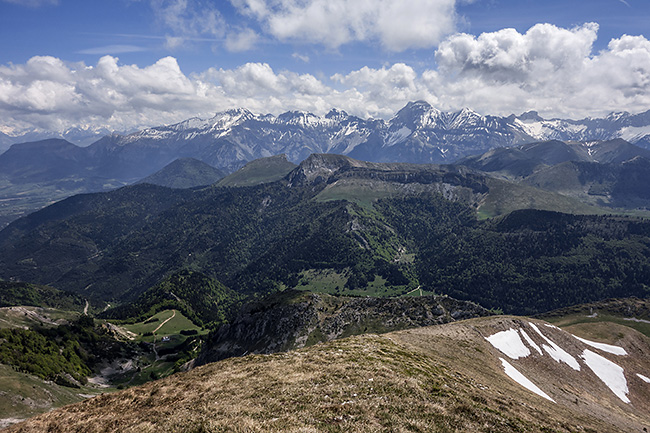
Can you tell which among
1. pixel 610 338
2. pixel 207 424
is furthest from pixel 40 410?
pixel 610 338

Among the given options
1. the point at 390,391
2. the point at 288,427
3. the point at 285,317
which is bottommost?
the point at 285,317

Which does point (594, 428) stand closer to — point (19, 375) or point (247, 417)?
point (247, 417)

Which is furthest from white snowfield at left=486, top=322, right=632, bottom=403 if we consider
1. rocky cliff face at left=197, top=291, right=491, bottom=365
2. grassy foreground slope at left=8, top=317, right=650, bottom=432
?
rocky cliff face at left=197, top=291, right=491, bottom=365

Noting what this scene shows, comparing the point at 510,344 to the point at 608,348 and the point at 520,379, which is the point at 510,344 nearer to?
the point at 520,379

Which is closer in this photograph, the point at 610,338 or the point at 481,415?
the point at 481,415

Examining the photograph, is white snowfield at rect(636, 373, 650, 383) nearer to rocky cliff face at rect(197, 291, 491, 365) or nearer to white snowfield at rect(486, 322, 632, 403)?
white snowfield at rect(486, 322, 632, 403)

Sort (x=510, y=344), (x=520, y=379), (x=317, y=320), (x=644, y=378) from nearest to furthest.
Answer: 1. (x=520, y=379)
2. (x=510, y=344)
3. (x=644, y=378)
4. (x=317, y=320)

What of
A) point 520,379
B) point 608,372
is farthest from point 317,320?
point 608,372

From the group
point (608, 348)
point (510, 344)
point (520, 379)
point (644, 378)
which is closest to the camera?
point (520, 379)
